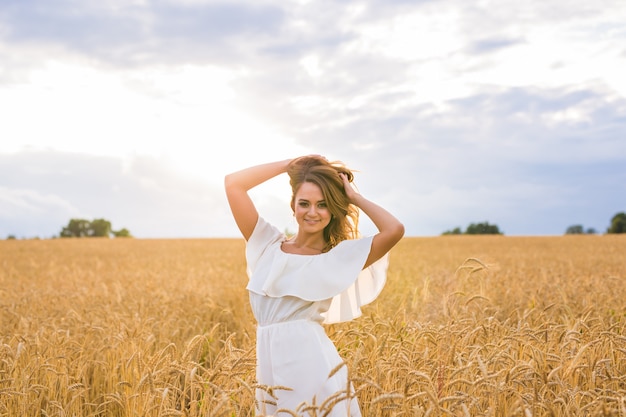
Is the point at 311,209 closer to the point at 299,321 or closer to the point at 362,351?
the point at 299,321

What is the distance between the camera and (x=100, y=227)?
77.1 metres

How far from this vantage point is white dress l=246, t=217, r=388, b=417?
2.96 meters

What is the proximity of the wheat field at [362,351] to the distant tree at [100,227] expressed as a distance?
6963 cm

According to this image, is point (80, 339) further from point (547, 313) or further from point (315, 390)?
point (547, 313)

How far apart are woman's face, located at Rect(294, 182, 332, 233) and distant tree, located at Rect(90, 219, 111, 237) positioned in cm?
7854

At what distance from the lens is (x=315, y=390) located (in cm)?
293

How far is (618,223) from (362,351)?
236 ft

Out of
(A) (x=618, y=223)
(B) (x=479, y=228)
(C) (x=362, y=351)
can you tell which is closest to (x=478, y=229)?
(B) (x=479, y=228)

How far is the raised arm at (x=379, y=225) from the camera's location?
320 cm

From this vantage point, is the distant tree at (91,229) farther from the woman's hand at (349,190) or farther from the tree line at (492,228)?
the woman's hand at (349,190)

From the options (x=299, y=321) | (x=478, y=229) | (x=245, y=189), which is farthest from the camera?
(x=478, y=229)

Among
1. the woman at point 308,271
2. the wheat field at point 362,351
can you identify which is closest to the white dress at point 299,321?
the woman at point 308,271

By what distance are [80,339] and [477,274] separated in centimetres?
757

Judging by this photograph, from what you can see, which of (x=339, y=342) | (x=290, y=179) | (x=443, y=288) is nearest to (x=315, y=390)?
(x=290, y=179)
